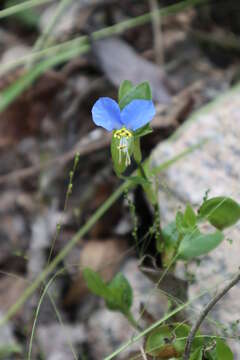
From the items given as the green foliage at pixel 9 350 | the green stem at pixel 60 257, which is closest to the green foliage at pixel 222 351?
the green stem at pixel 60 257

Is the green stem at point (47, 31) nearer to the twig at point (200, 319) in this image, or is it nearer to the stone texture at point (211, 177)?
the stone texture at point (211, 177)

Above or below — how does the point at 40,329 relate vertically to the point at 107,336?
above

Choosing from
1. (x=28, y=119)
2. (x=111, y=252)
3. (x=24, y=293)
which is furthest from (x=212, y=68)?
(x=24, y=293)

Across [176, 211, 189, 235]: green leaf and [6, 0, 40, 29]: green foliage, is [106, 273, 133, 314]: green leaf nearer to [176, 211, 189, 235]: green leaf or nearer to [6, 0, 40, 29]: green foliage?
[176, 211, 189, 235]: green leaf

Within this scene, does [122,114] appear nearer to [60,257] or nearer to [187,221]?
[187,221]

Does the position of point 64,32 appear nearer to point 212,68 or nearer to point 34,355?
point 212,68

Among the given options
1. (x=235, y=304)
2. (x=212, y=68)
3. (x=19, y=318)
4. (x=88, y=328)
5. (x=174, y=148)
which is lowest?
(x=235, y=304)

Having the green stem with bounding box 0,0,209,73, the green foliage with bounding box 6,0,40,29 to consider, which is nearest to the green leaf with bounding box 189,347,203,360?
the green stem with bounding box 0,0,209,73
